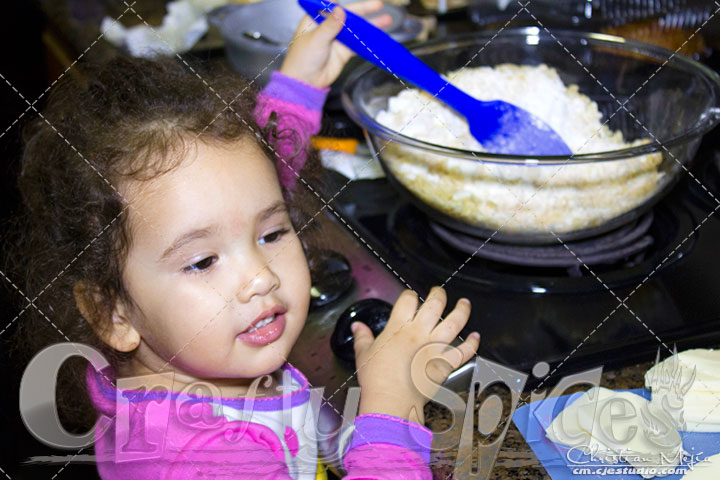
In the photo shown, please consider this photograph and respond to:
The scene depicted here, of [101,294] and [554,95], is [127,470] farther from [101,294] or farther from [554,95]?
[554,95]

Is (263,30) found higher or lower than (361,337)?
higher

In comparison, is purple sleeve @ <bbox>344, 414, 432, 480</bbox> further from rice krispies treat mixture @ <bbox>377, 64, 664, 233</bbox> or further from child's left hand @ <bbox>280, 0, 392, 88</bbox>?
child's left hand @ <bbox>280, 0, 392, 88</bbox>

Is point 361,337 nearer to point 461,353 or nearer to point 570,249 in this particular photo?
point 461,353

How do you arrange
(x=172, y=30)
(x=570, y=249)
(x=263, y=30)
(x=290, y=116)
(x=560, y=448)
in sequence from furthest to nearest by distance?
(x=172, y=30) < (x=263, y=30) < (x=290, y=116) < (x=570, y=249) < (x=560, y=448)

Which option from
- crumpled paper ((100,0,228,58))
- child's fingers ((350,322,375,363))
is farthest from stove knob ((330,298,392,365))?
crumpled paper ((100,0,228,58))

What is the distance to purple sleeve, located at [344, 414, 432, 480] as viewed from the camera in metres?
0.56

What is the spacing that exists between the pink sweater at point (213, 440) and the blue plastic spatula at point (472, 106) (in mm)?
329

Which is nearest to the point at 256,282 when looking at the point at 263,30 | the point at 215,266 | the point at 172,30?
the point at 215,266

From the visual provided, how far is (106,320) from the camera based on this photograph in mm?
626

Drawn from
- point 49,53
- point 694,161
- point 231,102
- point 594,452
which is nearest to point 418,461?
point 594,452

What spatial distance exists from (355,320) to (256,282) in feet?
0.42

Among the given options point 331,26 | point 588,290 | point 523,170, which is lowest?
point 588,290

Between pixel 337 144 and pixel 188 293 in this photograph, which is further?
pixel 337 144

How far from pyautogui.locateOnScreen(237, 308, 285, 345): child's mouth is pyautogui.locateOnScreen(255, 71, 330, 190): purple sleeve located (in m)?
0.14
